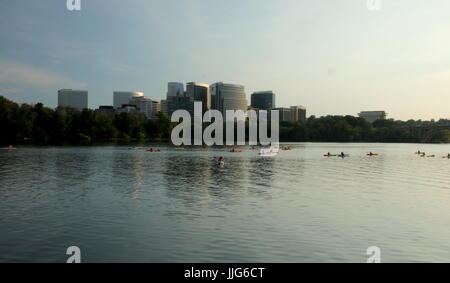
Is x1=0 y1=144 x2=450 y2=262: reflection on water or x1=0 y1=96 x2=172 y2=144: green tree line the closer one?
x1=0 y1=144 x2=450 y2=262: reflection on water

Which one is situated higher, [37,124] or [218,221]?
[37,124]

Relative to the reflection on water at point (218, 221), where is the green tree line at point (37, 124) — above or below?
above

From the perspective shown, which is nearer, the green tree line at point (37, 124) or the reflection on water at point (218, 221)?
the reflection on water at point (218, 221)

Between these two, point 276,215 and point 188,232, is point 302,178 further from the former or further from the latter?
point 188,232

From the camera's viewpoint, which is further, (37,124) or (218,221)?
(37,124)

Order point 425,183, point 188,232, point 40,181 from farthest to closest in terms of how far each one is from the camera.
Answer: point 425,183, point 40,181, point 188,232

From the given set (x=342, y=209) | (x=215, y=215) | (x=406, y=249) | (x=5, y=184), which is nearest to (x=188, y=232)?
(x=215, y=215)

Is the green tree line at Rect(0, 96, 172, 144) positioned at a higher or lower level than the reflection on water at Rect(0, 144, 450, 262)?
higher

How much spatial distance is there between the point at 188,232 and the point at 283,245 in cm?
544
